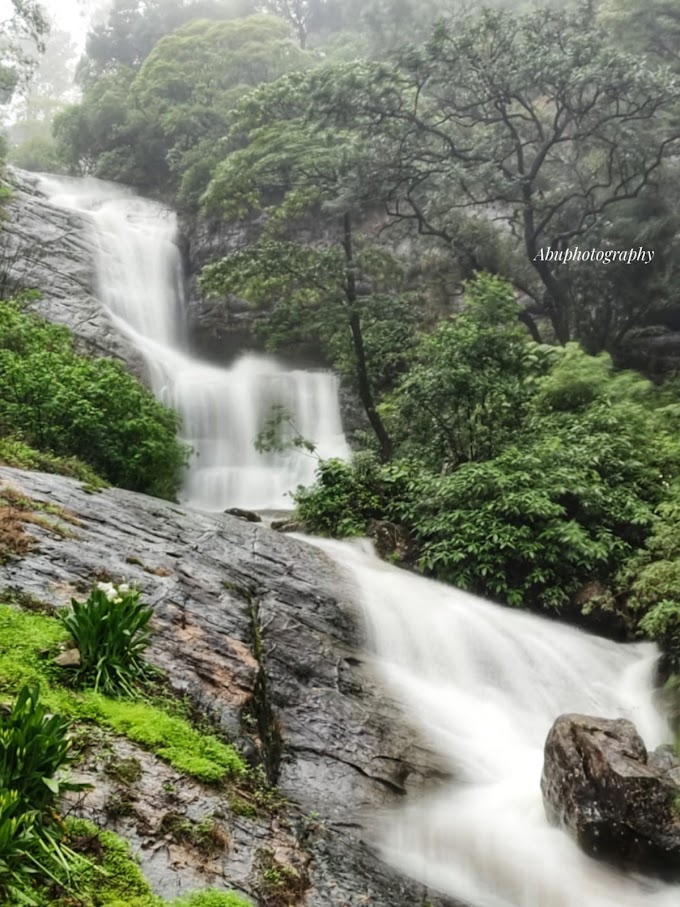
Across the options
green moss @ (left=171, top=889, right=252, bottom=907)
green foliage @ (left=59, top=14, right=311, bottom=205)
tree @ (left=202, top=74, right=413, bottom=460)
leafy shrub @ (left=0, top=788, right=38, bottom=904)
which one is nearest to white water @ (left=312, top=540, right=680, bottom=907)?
green moss @ (left=171, top=889, right=252, bottom=907)

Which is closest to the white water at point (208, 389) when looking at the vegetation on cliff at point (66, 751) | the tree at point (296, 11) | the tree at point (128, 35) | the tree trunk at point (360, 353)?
the tree trunk at point (360, 353)

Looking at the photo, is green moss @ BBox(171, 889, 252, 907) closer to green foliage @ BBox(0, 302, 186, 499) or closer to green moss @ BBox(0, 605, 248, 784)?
green moss @ BBox(0, 605, 248, 784)

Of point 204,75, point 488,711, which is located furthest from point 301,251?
point 204,75

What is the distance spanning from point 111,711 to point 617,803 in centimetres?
327

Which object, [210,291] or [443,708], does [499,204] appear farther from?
[443,708]

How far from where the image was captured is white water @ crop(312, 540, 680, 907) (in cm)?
439

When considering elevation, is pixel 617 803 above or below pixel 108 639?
below

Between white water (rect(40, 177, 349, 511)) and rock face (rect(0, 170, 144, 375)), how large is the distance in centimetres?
63

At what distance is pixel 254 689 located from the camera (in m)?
5.13

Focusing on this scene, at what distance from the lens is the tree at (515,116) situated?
15359mm

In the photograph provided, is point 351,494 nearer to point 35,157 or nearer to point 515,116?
point 515,116

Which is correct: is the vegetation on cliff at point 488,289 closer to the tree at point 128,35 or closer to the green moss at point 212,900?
the green moss at point 212,900

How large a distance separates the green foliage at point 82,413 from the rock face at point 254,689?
1.93m

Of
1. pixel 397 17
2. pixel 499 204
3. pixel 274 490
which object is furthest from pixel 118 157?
pixel 274 490
